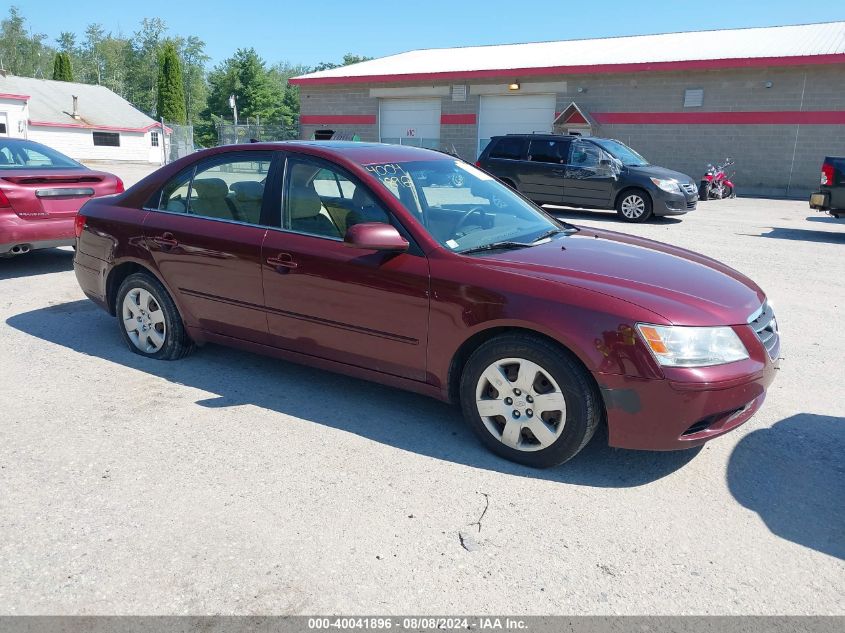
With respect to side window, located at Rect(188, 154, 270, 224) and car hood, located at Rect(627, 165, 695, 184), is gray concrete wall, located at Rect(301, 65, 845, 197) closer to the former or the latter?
car hood, located at Rect(627, 165, 695, 184)

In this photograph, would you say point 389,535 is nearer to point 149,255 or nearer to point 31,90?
point 149,255

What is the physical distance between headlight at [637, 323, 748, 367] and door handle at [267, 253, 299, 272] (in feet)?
6.82

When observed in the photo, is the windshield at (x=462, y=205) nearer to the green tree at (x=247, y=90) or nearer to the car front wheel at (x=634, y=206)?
the car front wheel at (x=634, y=206)

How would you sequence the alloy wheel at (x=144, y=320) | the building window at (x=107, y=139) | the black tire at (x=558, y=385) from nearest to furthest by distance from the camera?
the black tire at (x=558, y=385) → the alloy wheel at (x=144, y=320) → the building window at (x=107, y=139)

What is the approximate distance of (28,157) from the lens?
8359mm

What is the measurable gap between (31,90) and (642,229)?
168 feet

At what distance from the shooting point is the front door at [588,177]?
14484 millimetres

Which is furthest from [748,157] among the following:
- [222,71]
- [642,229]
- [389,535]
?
[222,71]

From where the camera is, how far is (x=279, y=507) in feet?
10.6

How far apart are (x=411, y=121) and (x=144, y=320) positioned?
26945mm

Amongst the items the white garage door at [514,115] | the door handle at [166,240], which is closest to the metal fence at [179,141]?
the white garage door at [514,115]

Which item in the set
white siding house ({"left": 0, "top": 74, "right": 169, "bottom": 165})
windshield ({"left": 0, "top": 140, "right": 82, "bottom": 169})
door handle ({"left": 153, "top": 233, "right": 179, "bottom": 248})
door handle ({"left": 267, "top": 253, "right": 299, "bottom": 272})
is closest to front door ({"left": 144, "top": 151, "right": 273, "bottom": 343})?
door handle ({"left": 153, "top": 233, "right": 179, "bottom": 248})

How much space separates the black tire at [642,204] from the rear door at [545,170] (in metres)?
1.30

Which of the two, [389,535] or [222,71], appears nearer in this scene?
[389,535]
